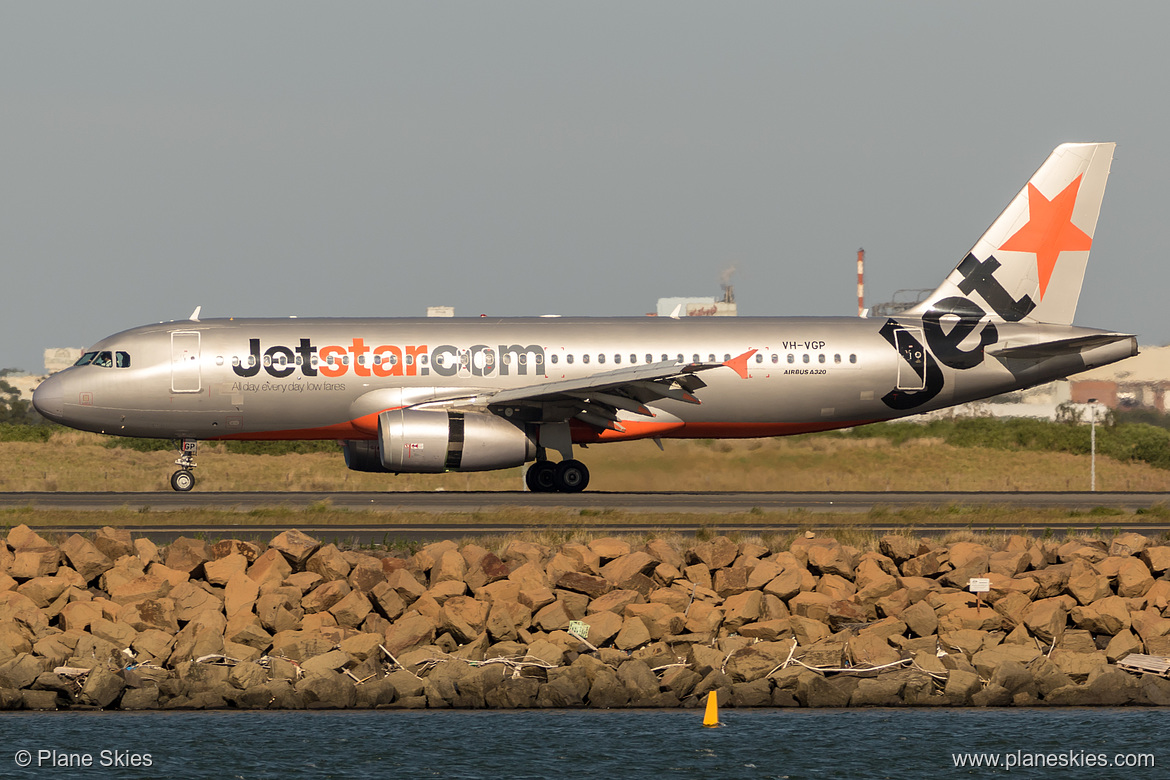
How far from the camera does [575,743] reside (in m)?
14.8

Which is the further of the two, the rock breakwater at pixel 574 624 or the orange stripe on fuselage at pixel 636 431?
the orange stripe on fuselage at pixel 636 431

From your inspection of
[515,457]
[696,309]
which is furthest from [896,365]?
[696,309]

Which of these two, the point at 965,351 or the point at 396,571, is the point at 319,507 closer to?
the point at 396,571

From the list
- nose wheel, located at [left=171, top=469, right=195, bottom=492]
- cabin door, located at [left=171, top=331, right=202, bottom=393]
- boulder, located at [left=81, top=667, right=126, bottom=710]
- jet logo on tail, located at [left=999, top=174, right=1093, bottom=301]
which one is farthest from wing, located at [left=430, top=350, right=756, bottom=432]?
boulder, located at [left=81, top=667, right=126, bottom=710]

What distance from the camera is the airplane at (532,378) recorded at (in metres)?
32.2

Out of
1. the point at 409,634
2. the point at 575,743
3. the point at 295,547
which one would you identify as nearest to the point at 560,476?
the point at 295,547

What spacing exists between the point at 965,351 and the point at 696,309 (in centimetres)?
5203

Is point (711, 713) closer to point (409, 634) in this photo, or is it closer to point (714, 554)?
point (409, 634)

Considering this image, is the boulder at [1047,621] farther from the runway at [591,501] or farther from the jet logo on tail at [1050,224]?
the jet logo on tail at [1050,224]

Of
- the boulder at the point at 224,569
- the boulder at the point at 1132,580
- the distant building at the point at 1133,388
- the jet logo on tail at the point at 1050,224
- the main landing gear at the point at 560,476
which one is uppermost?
the jet logo on tail at the point at 1050,224

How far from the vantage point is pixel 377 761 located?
1417 centimetres

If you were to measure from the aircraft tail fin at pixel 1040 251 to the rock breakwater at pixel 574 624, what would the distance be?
16.1 meters

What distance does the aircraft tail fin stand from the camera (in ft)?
120

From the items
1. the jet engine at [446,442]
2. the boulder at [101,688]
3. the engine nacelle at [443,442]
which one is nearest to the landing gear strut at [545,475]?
the jet engine at [446,442]
